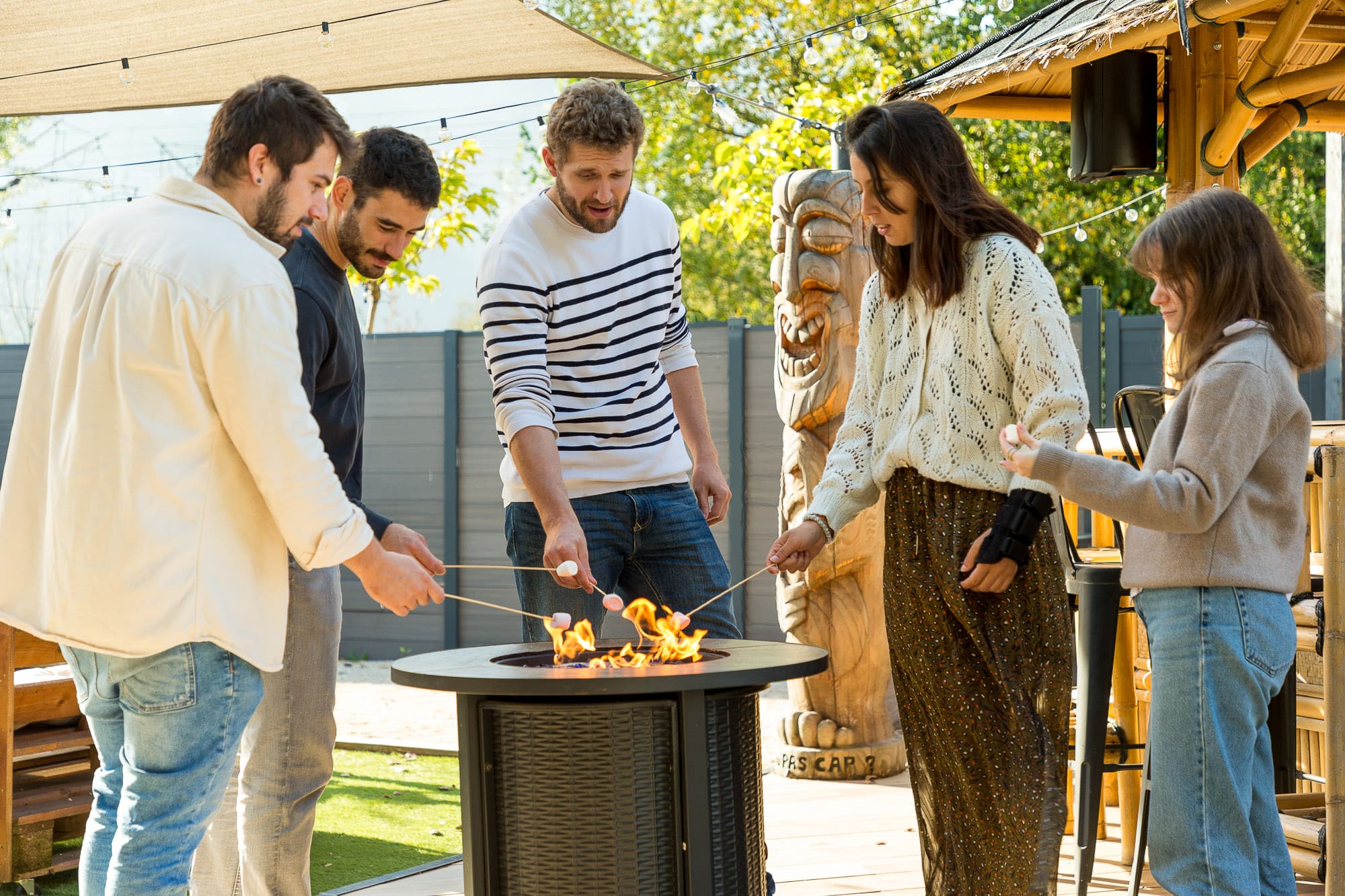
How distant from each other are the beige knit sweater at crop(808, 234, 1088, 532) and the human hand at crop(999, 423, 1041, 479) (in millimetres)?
85

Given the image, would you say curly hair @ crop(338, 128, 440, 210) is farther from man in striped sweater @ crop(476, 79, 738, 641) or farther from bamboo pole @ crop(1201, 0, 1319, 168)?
bamboo pole @ crop(1201, 0, 1319, 168)

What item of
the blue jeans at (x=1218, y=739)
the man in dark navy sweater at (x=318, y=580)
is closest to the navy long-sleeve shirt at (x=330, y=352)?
the man in dark navy sweater at (x=318, y=580)

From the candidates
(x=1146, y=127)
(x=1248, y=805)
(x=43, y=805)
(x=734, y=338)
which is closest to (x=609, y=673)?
(x=1248, y=805)

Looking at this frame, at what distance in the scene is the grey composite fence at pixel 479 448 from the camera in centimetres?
741

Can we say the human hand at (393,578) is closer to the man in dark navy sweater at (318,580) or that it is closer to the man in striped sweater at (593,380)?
the man in dark navy sweater at (318,580)

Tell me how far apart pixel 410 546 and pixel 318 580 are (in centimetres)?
23

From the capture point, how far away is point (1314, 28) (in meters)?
4.89

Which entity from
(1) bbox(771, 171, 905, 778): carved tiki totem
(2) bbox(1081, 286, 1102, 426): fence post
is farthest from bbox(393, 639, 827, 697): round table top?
(2) bbox(1081, 286, 1102, 426): fence post

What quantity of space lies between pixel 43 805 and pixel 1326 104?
218 inches

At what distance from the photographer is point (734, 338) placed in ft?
24.4

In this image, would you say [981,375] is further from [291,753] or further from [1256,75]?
[1256,75]

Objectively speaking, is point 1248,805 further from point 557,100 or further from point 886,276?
point 557,100

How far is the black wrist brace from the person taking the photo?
2.27 meters

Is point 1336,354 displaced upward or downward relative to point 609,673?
upward
